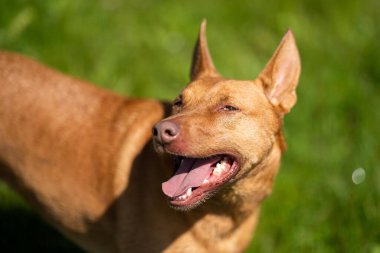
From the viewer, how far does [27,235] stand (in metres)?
5.43

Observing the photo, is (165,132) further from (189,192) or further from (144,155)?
(144,155)

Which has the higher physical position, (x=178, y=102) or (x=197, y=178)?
(x=178, y=102)

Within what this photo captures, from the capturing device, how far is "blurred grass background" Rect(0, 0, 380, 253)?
5.49 meters

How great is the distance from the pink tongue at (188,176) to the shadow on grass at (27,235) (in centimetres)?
212

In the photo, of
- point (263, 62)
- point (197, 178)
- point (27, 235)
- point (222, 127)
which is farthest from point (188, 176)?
point (263, 62)

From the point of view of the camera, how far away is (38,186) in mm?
4516

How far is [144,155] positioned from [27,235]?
176cm

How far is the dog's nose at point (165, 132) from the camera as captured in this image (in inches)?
137

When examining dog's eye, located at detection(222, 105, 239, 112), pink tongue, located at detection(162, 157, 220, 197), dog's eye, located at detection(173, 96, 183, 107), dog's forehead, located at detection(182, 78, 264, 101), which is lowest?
pink tongue, located at detection(162, 157, 220, 197)

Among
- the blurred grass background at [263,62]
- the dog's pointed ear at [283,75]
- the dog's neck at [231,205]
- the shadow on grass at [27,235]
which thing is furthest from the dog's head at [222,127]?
the shadow on grass at [27,235]

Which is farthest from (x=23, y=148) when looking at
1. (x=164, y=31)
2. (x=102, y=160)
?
(x=164, y=31)

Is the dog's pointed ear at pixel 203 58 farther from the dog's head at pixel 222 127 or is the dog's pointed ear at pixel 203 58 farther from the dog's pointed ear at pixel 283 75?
the dog's pointed ear at pixel 283 75

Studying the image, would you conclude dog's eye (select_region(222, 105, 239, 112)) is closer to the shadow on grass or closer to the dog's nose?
the dog's nose

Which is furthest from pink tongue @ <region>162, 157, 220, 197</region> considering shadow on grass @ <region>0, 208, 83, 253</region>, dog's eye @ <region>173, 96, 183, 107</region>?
shadow on grass @ <region>0, 208, 83, 253</region>
